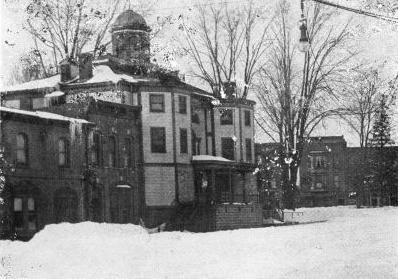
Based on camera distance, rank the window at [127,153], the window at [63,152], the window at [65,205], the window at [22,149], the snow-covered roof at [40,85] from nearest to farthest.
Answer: the window at [22,149] → the window at [65,205] → the window at [63,152] → the window at [127,153] → the snow-covered roof at [40,85]

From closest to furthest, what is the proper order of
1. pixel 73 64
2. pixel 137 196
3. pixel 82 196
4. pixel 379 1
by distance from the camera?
pixel 379 1 < pixel 82 196 < pixel 137 196 < pixel 73 64

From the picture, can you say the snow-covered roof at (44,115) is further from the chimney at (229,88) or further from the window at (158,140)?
the chimney at (229,88)

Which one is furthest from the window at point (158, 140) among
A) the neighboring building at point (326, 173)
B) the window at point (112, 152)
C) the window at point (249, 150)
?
the neighboring building at point (326, 173)

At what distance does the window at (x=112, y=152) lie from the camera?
3866 cm

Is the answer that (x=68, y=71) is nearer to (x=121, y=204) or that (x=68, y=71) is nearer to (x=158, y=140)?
(x=158, y=140)

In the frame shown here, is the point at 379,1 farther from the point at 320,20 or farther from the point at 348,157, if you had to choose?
the point at 348,157

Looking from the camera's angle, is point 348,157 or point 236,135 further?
point 348,157

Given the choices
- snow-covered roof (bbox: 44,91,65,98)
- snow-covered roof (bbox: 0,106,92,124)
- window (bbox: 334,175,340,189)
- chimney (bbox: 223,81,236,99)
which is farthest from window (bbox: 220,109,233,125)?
window (bbox: 334,175,340,189)

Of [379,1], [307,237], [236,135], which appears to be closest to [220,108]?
[236,135]

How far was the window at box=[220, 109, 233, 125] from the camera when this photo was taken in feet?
171

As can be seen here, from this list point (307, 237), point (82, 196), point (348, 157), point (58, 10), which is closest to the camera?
point (307, 237)

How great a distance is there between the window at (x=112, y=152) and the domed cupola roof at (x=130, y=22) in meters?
13.3

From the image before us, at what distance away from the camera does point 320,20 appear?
5434 cm

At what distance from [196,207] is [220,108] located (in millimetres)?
11639
